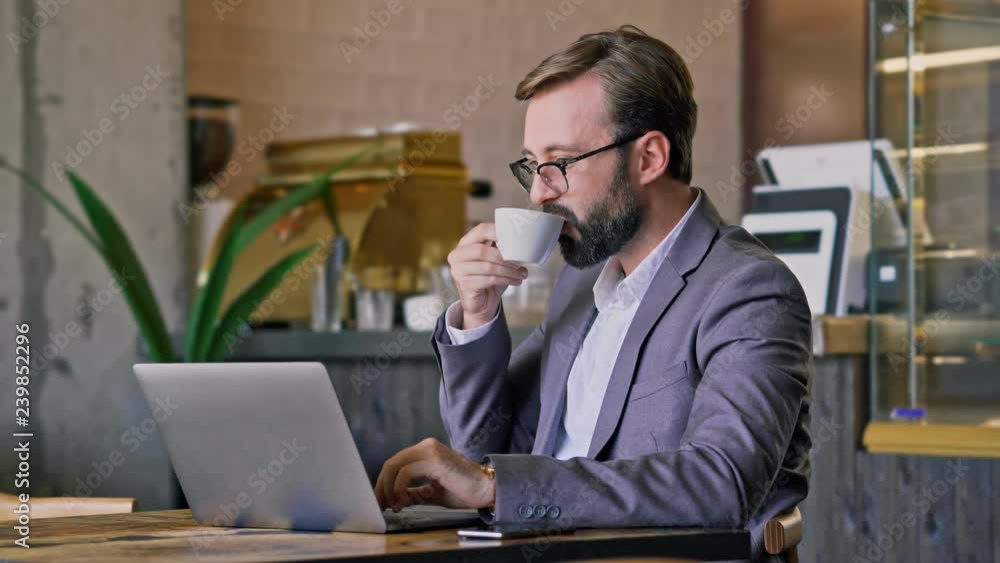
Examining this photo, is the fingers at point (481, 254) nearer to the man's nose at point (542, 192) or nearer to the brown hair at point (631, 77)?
the man's nose at point (542, 192)

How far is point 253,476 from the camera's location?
4.94 ft

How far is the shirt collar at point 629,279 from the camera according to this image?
6.20 feet

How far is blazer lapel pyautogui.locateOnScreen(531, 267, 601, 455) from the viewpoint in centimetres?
193

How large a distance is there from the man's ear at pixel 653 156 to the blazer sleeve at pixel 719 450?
26cm

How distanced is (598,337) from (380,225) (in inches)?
76.8

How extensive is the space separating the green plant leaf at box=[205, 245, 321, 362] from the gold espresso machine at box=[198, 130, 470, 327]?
0.38 meters

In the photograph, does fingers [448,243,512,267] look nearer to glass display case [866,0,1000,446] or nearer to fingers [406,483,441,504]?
fingers [406,483,441,504]

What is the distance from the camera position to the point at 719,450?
151 centimetres

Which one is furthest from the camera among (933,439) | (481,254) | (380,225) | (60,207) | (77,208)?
(380,225)

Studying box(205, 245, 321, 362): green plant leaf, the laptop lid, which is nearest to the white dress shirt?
the laptop lid

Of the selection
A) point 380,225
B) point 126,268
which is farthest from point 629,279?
point 380,225

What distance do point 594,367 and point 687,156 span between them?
33 cm

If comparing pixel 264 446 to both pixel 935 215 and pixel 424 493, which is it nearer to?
pixel 424 493

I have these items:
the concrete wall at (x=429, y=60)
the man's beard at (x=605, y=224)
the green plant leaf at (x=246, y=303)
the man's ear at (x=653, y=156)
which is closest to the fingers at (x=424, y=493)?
the man's beard at (x=605, y=224)
